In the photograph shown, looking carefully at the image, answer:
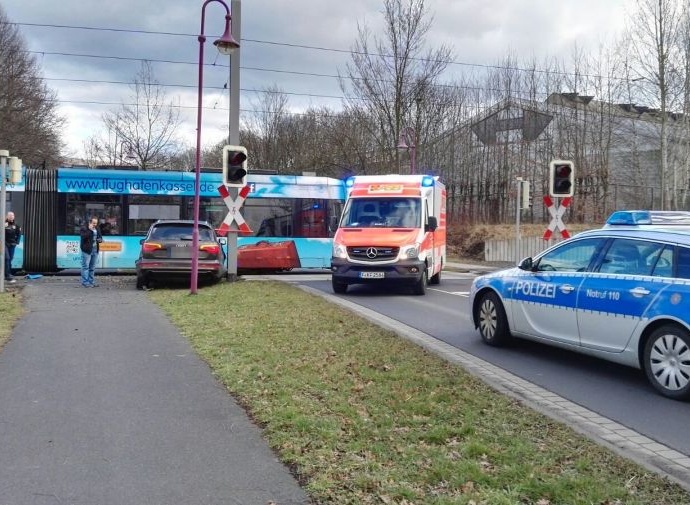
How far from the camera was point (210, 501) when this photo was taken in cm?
384

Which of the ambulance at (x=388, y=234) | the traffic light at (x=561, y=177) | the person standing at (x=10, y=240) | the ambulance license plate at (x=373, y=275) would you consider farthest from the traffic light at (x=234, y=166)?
the traffic light at (x=561, y=177)

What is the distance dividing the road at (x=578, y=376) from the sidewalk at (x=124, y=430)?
9.97ft

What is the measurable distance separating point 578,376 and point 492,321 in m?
1.76

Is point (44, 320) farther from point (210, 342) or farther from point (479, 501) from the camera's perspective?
point (479, 501)

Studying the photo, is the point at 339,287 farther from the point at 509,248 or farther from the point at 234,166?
the point at 509,248

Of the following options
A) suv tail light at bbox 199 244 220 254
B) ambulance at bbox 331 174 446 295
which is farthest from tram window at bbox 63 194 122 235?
ambulance at bbox 331 174 446 295

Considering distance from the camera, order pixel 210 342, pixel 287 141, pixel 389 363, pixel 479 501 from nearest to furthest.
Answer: pixel 479 501, pixel 389 363, pixel 210 342, pixel 287 141

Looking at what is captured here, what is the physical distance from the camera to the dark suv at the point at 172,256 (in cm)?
1569

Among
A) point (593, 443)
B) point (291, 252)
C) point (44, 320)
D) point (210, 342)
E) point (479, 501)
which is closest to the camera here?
point (479, 501)

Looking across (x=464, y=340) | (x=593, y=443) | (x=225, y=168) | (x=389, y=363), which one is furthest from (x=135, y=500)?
(x=225, y=168)

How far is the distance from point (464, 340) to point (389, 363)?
239cm

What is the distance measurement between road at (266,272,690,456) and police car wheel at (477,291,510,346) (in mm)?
133

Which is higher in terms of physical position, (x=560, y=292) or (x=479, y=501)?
(x=560, y=292)

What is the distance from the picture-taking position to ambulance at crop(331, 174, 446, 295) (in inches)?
571
